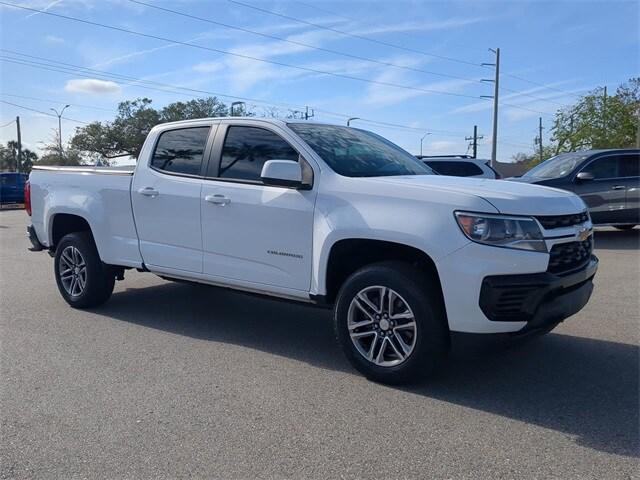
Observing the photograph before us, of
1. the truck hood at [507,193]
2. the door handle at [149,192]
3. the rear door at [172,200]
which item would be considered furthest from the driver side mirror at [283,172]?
the door handle at [149,192]

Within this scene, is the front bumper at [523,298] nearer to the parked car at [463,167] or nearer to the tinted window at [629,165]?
the tinted window at [629,165]

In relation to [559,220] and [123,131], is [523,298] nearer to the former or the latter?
[559,220]

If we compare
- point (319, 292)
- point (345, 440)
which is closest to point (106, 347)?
point (319, 292)

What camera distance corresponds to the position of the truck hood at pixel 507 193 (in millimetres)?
3830

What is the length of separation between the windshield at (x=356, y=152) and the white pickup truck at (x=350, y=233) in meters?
0.02

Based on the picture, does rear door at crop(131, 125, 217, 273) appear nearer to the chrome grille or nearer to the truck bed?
the truck bed

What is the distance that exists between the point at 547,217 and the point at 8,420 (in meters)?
3.70

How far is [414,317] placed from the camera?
13.2 ft

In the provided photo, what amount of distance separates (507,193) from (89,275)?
4452mm

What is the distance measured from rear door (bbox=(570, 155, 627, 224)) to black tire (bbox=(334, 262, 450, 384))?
338 inches

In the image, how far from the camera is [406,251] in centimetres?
423

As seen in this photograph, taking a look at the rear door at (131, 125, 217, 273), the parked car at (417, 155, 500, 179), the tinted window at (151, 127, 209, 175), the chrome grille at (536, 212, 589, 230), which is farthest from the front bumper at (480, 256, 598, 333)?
the parked car at (417, 155, 500, 179)

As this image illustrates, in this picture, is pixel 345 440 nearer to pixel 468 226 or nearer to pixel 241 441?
pixel 241 441

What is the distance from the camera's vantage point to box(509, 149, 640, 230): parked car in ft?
37.5
